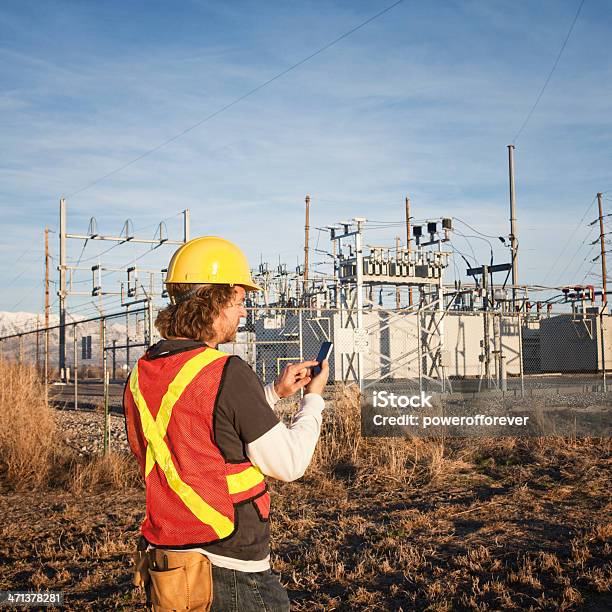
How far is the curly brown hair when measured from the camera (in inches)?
93.0

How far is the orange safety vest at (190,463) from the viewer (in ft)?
7.06

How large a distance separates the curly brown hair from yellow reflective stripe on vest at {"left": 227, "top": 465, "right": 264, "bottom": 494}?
447mm

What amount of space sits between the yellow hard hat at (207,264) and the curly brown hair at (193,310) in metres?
0.02

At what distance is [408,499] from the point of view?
8.04 m

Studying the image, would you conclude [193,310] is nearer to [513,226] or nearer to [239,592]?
[239,592]

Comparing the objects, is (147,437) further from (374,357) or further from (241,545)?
(374,357)

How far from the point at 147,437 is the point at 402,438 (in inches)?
350

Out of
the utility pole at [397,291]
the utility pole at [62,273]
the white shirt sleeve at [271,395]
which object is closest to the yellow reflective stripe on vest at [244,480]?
the white shirt sleeve at [271,395]

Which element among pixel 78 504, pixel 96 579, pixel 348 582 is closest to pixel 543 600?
pixel 348 582

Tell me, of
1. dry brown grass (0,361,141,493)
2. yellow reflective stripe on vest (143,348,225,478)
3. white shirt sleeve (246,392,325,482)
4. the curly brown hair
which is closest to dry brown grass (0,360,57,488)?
dry brown grass (0,361,141,493)

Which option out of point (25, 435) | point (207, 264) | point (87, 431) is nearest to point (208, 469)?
point (207, 264)

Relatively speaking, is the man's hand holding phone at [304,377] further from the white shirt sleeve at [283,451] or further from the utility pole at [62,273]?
the utility pole at [62,273]

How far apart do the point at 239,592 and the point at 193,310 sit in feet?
2.88

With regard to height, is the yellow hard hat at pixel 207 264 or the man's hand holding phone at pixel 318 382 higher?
the yellow hard hat at pixel 207 264
